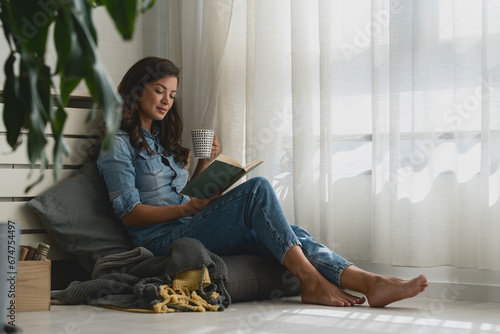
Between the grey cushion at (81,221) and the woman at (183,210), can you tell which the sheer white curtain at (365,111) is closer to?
the woman at (183,210)

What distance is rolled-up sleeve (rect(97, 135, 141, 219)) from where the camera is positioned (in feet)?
7.93

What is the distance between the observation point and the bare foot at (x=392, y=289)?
6.80 ft

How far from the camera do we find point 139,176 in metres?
2.52

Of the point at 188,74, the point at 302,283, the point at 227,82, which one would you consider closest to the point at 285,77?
the point at 227,82

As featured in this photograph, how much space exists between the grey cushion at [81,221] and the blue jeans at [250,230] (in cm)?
15

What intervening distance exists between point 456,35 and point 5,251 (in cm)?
176

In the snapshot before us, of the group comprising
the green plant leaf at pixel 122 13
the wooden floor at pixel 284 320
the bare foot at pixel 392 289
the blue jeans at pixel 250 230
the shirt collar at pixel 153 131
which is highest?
the green plant leaf at pixel 122 13

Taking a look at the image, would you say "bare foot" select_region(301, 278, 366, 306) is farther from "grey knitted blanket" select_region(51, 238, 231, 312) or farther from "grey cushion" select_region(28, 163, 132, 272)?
"grey cushion" select_region(28, 163, 132, 272)

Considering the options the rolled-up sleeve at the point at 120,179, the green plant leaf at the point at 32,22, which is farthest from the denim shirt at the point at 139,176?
the green plant leaf at the point at 32,22

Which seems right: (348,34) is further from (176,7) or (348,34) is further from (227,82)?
(176,7)

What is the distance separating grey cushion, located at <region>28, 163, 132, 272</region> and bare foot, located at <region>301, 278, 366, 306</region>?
2.49 ft

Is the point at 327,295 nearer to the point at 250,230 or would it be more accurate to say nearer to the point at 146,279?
the point at 250,230

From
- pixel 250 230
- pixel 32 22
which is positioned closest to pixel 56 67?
pixel 32 22

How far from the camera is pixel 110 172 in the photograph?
8.00 ft
